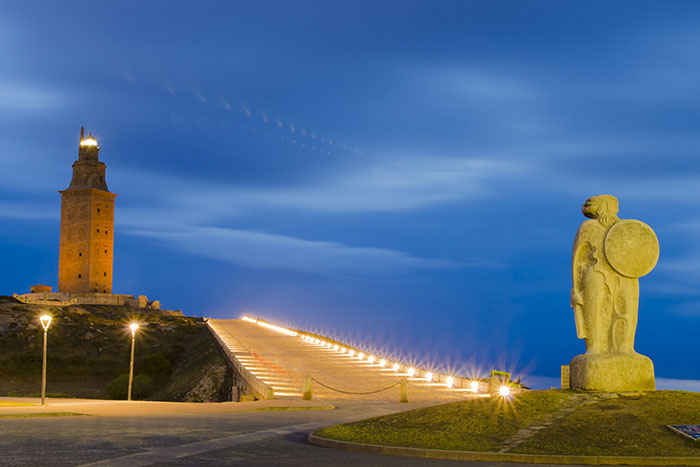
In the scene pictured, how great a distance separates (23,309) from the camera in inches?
3044

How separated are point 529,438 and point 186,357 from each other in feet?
179

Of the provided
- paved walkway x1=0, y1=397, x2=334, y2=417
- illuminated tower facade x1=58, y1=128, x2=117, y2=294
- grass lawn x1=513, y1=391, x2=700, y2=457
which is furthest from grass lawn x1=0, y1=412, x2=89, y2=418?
illuminated tower facade x1=58, y1=128, x2=117, y2=294

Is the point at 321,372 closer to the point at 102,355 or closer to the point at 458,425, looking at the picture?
the point at 458,425

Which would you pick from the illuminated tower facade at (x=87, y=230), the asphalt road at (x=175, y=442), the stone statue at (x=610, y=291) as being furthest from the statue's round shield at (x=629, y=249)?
the illuminated tower facade at (x=87, y=230)

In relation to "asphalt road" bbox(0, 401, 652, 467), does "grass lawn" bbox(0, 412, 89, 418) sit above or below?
below

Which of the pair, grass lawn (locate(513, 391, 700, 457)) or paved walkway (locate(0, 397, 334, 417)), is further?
paved walkway (locate(0, 397, 334, 417))

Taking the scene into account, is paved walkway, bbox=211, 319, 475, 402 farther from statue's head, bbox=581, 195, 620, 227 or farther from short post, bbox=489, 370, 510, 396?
statue's head, bbox=581, 195, 620, 227

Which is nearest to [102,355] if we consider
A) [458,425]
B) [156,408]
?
[156,408]

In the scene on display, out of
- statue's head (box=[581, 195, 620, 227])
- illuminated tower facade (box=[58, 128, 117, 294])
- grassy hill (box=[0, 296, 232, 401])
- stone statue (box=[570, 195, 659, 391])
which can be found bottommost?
grassy hill (box=[0, 296, 232, 401])

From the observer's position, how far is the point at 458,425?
49.7 ft

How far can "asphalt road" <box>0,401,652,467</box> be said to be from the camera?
40.0ft

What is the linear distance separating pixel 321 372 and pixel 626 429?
84.6 feet

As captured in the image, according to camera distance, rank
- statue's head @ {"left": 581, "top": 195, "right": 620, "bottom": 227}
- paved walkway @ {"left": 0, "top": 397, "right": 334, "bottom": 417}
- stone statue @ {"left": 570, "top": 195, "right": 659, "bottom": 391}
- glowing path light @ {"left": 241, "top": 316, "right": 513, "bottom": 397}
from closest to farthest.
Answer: stone statue @ {"left": 570, "top": 195, "right": 659, "bottom": 391}
statue's head @ {"left": 581, "top": 195, "right": 620, "bottom": 227}
paved walkway @ {"left": 0, "top": 397, "right": 334, "bottom": 417}
glowing path light @ {"left": 241, "top": 316, "right": 513, "bottom": 397}

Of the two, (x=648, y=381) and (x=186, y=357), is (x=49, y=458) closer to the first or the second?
(x=648, y=381)
